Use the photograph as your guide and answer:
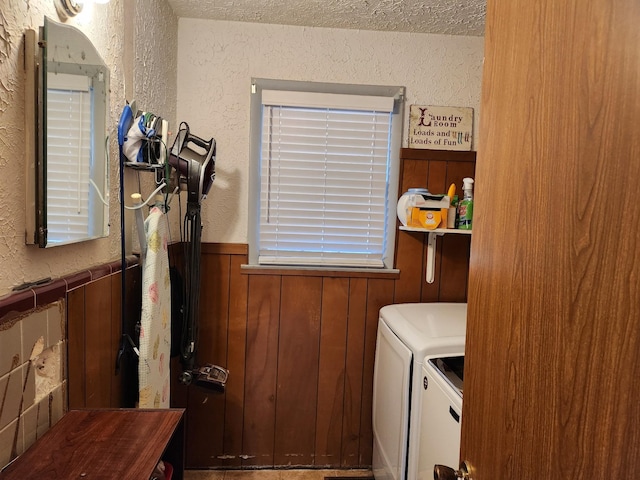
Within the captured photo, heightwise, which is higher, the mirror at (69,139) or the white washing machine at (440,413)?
the mirror at (69,139)

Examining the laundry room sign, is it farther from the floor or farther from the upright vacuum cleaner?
the floor

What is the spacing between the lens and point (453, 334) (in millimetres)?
1591

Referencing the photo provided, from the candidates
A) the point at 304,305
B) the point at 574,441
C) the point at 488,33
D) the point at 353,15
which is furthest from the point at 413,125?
the point at 574,441

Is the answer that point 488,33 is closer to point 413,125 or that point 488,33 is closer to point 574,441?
point 574,441

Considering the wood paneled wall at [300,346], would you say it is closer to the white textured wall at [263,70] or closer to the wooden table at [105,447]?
the white textured wall at [263,70]

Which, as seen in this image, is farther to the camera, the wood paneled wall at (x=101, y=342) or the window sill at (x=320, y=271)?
the window sill at (x=320, y=271)

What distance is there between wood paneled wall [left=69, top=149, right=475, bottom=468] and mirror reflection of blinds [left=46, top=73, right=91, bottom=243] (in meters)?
0.99

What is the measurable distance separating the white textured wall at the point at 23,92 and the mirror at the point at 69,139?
0.11 ft

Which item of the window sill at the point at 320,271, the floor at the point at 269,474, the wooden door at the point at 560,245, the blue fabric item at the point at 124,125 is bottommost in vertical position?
the floor at the point at 269,474

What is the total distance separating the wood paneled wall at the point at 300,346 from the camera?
7.09ft

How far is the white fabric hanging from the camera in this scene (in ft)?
4.79

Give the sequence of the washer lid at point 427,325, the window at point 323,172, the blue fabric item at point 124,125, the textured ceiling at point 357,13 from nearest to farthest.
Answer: the blue fabric item at point 124,125
the washer lid at point 427,325
the textured ceiling at point 357,13
the window at point 323,172

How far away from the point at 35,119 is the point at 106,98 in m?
0.39

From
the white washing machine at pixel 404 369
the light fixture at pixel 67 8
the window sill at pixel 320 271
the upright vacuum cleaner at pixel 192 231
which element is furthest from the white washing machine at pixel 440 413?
the light fixture at pixel 67 8
